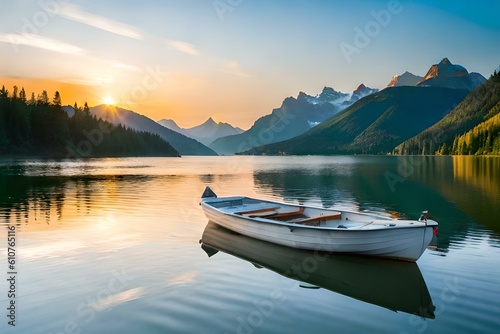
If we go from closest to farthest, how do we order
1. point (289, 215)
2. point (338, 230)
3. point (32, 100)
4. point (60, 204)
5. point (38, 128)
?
point (338, 230) < point (289, 215) < point (60, 204) < point (38, 128) < point (32, 100)

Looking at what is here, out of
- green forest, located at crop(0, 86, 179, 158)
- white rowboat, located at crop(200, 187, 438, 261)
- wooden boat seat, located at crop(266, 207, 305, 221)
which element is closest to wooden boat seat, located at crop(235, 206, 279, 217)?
white rowboat, located at crop(200, 187, 438, 261)

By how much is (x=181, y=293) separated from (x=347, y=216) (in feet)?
37.4

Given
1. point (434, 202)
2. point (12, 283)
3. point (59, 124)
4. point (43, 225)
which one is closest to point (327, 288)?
point (12, 283)

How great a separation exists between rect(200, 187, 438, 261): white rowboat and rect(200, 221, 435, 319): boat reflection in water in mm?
453

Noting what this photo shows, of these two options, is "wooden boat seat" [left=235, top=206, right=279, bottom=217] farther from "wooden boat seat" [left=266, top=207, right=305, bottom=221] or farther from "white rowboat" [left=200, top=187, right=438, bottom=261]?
"wooden boat seat" [left=266, top=207, right=305, bottom=221]

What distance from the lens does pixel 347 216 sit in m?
22.2

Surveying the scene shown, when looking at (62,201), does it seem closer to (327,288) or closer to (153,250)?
(153,250)

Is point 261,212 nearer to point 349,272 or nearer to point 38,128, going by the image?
point 349,272

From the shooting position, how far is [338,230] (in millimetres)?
18344

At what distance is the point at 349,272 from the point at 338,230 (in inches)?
81.9

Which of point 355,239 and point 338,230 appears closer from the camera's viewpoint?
point 355,239

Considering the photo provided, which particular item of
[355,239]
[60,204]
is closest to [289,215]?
[355,239]

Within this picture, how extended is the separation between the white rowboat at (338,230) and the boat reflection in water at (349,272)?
0.45 meters

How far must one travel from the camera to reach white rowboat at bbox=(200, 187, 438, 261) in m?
17.3
